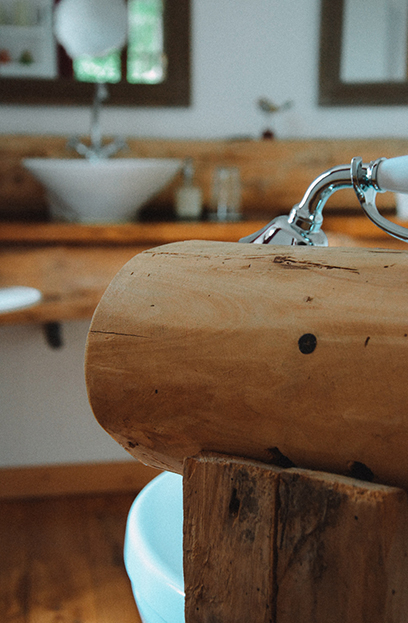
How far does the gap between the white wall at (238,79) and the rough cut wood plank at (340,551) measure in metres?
1.48

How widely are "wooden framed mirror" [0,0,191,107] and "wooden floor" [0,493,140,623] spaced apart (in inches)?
48.3

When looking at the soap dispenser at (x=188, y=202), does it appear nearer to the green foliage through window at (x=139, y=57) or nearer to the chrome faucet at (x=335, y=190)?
the green foliage through window at (x=139, y=57)

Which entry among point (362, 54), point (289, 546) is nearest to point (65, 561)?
point (289, 546)

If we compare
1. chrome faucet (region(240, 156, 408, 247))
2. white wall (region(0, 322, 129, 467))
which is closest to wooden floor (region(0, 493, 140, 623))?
white wall (region(0, 322, 129, 467))

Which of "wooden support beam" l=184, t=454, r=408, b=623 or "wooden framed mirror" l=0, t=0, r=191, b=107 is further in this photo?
"wooden framed mirror" l=0, t=0, r=191, b=107

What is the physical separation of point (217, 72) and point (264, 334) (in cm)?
148

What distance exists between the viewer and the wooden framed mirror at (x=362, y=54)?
5.71 ft

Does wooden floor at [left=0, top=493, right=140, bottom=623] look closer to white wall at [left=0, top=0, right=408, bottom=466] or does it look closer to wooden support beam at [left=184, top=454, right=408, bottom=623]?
white wall at [left=0, top=0, right=408, bottom=466]

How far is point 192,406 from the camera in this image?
1.66ft

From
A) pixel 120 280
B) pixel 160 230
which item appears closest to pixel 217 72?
pixel 160 230

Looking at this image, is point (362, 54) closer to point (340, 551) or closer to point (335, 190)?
point (335, 190)

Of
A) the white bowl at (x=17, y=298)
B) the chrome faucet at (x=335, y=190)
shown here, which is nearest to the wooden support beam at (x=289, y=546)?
the chrome faucet at (x=335, y=190)

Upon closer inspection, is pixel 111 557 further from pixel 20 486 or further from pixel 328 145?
pixel 328 145

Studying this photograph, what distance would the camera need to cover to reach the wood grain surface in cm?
45
